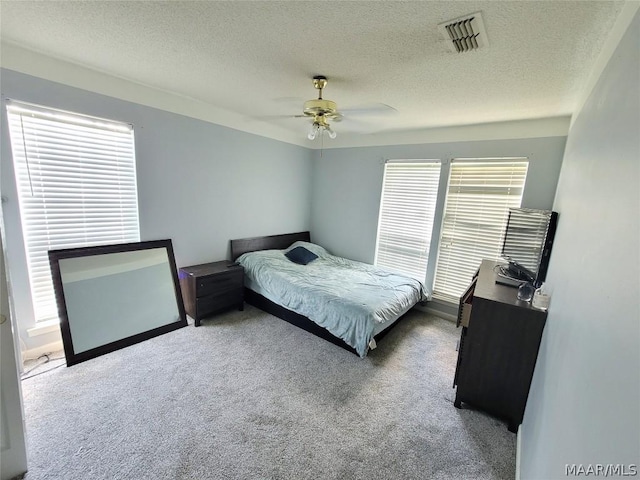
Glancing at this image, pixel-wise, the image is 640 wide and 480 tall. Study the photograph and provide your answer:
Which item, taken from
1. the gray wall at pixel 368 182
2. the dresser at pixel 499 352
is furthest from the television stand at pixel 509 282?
the gray wall at pixel 368 182

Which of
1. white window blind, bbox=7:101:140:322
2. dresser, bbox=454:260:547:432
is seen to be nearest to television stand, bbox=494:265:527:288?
dresser, bbox=454:260:547:432

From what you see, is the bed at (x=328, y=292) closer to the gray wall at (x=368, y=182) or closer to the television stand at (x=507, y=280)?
the gray wall at (x=368, y=182)

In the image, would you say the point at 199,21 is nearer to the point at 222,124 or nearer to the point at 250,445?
the point at 222,124

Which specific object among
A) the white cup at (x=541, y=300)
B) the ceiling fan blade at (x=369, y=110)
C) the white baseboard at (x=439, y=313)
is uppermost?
the ceiling fan blade at (x=369, y=110)

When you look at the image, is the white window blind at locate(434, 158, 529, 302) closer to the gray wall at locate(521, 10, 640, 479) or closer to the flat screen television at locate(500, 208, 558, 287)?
the flat screen television at locate(500, 208, 558, 287)

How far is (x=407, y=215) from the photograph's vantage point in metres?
3.89

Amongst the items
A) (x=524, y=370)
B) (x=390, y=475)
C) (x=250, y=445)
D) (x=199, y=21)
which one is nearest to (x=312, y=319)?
(x=250, y=445)

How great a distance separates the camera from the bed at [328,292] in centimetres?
264

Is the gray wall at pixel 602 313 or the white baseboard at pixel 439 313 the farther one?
the white baseboard at pixel 439 313

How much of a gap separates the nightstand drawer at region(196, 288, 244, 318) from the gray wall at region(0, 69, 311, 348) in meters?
0.58

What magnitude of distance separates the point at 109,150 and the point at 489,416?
405cm

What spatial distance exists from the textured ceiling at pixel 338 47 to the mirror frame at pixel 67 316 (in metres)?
1.63

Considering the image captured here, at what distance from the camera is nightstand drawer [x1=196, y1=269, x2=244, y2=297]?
9.94 ft

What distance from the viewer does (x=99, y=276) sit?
2.58 m
